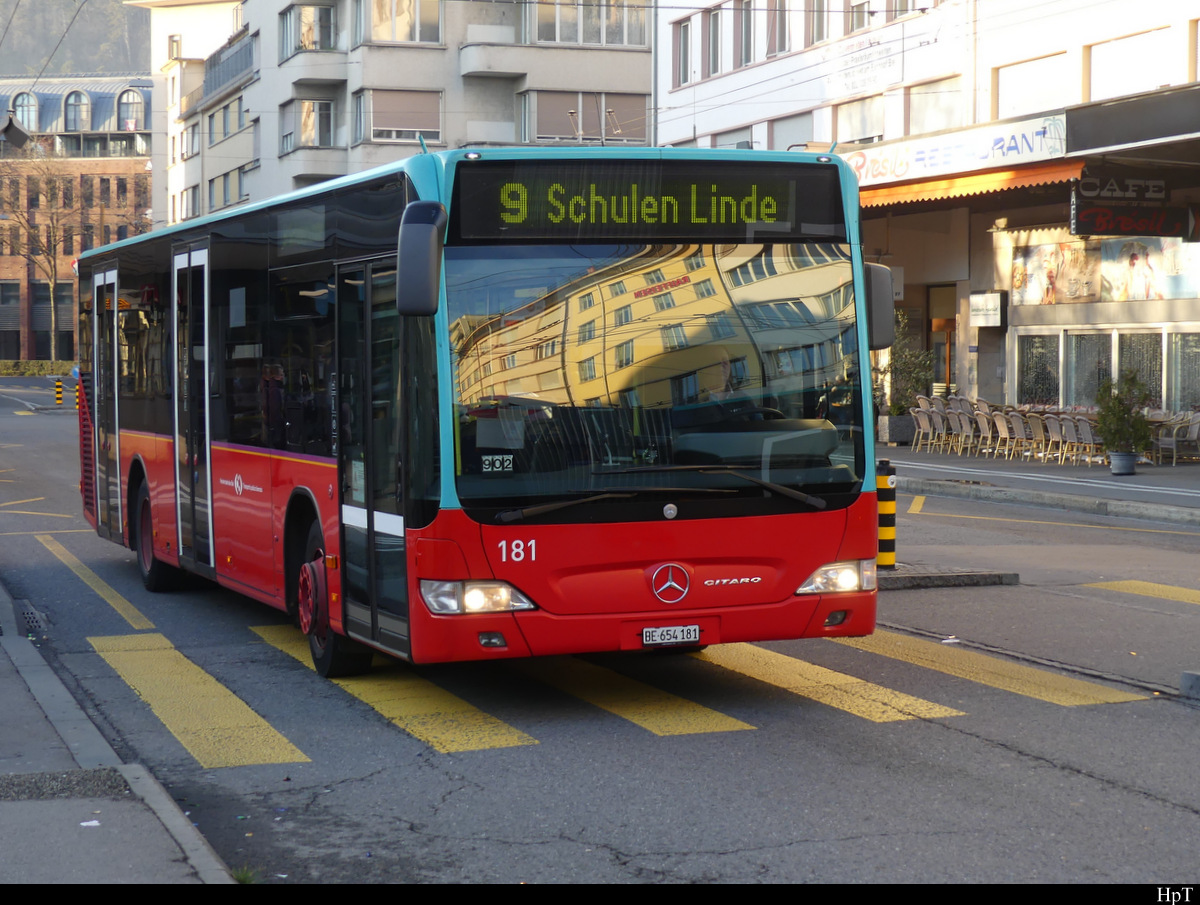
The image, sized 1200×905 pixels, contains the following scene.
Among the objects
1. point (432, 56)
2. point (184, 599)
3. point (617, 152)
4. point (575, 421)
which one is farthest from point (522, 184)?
point (432, 56)

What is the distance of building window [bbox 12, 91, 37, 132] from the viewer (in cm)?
10206

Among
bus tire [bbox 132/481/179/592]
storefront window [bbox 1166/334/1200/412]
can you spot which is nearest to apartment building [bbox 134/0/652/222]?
storefront window [bbox 1166/334/1200/412]

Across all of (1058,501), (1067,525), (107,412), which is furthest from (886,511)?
(1058,501)

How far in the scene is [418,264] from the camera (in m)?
6.89

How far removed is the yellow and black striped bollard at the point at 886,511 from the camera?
11562mm

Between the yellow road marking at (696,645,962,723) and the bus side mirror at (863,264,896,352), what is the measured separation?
1.77 metres

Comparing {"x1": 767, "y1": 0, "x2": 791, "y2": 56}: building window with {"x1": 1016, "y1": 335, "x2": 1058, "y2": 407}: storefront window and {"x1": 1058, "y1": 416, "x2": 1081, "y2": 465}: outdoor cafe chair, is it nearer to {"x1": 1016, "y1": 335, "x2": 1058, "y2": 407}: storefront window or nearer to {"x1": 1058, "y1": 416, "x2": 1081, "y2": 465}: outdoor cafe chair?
{"x1": 1016, "y1": 335, "x2": 1058, "y2": 407}: storefront window

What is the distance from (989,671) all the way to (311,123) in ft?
162

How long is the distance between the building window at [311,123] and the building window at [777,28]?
2271 cm

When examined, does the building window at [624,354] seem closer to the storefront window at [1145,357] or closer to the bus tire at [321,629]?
the bus tire at [321,629]

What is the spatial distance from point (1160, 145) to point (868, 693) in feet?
51.5

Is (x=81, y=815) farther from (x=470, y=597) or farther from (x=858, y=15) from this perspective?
(x=858, y=15)

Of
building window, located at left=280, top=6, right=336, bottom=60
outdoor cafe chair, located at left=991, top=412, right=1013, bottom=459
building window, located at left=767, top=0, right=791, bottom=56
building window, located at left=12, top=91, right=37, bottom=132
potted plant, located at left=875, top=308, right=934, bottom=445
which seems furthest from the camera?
building window, located at left=12, top=91, right=37, bottom=132

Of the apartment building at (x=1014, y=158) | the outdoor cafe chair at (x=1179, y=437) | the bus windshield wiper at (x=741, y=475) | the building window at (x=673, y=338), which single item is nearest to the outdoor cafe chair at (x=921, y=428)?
the apartment building at (x=1014, y=158)
